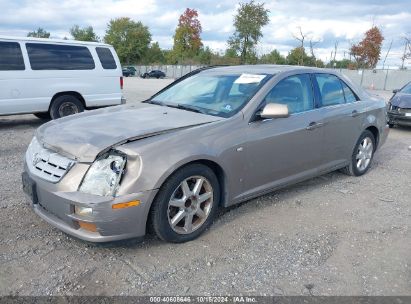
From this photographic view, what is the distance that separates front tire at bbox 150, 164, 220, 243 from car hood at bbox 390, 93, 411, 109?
26.9ft

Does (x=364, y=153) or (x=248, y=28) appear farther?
(x=248, y=28)

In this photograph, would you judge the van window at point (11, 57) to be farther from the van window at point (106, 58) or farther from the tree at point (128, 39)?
the tree at point (128, 39)

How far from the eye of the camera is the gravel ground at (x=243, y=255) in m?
2.98

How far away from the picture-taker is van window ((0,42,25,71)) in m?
8.30

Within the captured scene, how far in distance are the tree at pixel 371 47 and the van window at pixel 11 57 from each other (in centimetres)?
5069

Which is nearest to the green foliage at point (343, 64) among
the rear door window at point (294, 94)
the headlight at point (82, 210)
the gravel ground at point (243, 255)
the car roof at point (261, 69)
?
the car roof at point (261, 69)

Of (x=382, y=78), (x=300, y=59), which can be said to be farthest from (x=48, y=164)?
(x=300, y=59)

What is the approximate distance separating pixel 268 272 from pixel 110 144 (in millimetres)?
1634

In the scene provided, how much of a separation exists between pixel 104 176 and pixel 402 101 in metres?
9.38

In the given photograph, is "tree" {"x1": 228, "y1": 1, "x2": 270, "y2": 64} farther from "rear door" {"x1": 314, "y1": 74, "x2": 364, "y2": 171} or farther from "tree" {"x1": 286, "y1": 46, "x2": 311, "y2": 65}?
"rear door" {"x1": 314, "y1": 74, "x2": 364, "y2": 171}

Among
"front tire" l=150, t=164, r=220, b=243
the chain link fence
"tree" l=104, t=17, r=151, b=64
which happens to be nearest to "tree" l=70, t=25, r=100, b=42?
"tree" l=104, t=17, r=151, b=64

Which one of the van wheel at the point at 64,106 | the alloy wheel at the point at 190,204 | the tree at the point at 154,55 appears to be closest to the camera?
the alloy wheel at the point at 190,204

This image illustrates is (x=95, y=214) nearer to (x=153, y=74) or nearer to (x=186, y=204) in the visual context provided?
(x=186, y=204)

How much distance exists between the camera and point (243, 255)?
3.45 metres
